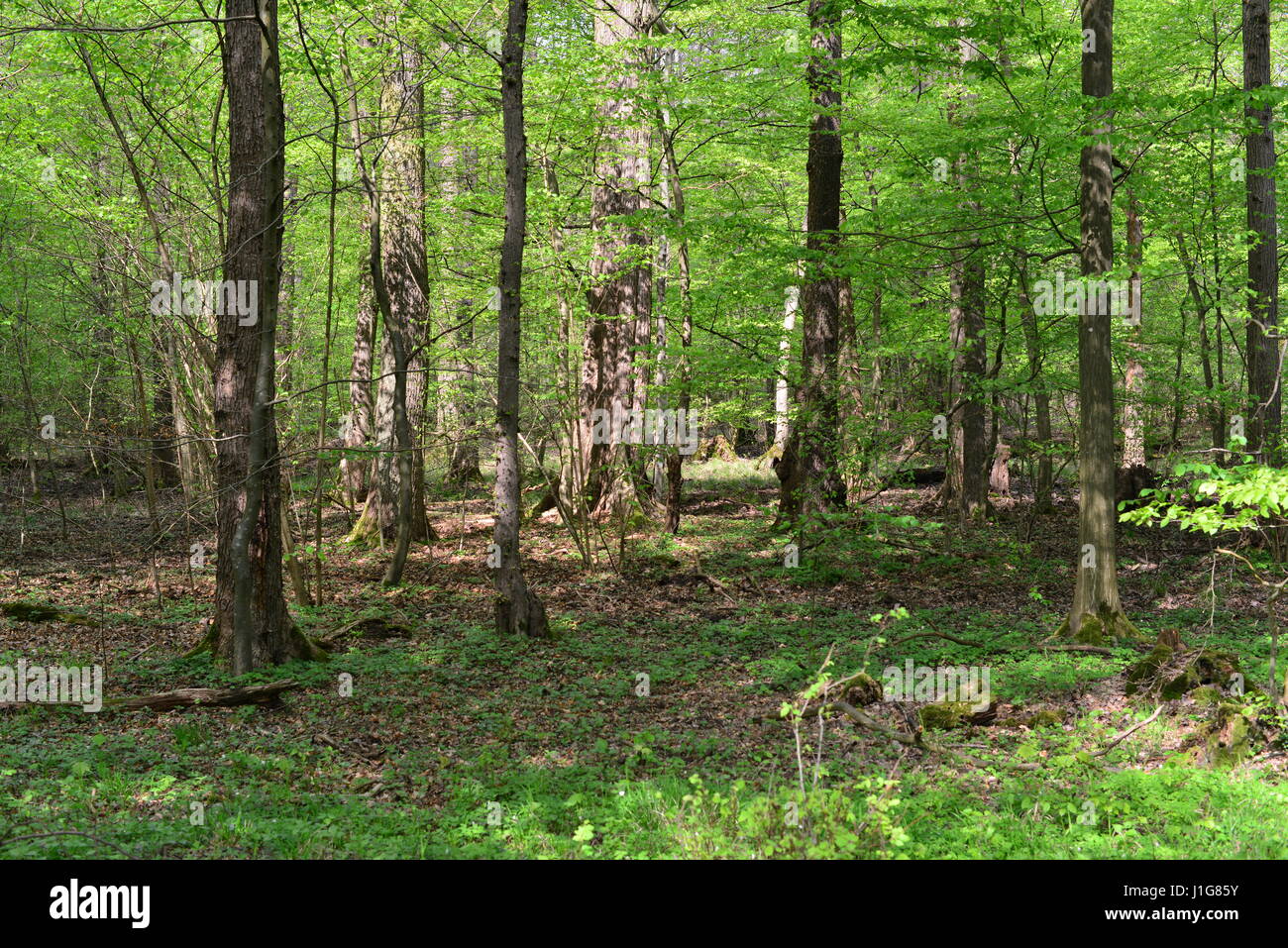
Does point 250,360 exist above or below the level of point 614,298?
below

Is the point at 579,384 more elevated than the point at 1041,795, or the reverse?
the point at 579,384

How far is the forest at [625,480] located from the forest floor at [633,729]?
4 cm

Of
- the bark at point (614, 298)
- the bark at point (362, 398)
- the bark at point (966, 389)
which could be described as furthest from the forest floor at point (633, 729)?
the bark at point (362, 398)

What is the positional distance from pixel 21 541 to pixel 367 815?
980 cm

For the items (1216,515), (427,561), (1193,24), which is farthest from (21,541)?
(1193,24)

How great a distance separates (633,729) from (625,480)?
7.01 m

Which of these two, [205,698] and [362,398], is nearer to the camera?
[205,698]

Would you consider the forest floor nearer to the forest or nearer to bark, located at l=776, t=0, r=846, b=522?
the forest

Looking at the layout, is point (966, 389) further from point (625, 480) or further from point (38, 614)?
point (38, 614)

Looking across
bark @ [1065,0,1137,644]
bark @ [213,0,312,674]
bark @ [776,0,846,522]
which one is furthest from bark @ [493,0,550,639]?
bark @ [1065,0,1137,644]

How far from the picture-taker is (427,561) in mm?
11930

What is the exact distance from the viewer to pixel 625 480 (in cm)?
1317

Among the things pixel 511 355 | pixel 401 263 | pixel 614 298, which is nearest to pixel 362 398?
pixel 401 263
